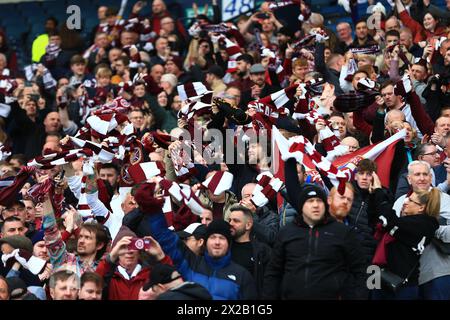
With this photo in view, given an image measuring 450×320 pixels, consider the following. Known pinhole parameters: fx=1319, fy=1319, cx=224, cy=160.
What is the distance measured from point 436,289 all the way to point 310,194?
1417 millimetres

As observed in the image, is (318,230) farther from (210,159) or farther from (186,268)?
(210,159)

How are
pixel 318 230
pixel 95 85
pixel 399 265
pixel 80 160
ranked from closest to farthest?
pixel 318 230, pixel 399 265, pixel 80 160, pixel 95 85

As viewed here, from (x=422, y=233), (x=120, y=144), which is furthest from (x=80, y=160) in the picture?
(x=422, y=233)

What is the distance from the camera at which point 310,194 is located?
987 cm

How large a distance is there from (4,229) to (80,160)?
1.52m

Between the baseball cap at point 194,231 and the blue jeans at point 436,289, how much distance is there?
1.81 metres

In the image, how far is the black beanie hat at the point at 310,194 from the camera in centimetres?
984

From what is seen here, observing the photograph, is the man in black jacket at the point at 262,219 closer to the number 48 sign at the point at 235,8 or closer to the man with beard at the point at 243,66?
the man with beard at the point at 243,66

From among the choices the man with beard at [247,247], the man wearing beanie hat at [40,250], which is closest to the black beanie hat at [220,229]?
the man with beard at [247,247]

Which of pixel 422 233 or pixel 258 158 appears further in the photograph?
pixel 258 158

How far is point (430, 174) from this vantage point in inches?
427

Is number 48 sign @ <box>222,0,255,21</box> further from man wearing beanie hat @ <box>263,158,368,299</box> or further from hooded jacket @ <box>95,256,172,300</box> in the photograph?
man wearing beanie hat @ <box>263,158,368,299</box>

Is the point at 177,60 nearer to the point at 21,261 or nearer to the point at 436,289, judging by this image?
the point at 21,261

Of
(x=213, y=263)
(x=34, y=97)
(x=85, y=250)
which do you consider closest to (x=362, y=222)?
(x=213, y=263)
